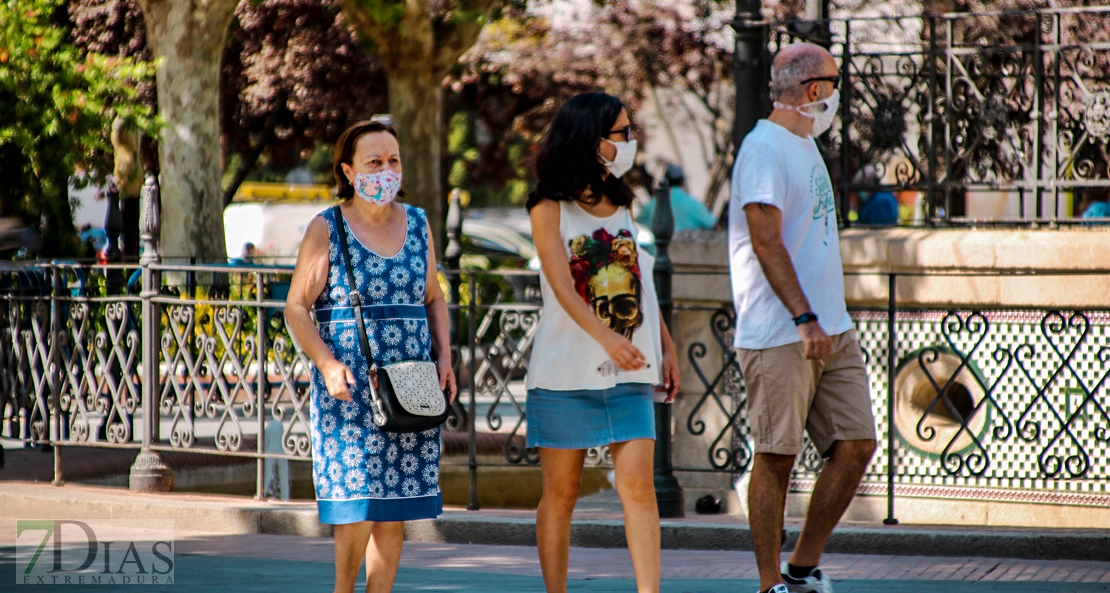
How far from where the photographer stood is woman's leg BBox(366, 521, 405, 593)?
172 inches

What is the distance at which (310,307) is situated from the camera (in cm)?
433

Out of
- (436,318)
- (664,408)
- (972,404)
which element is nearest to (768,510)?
(436,318)

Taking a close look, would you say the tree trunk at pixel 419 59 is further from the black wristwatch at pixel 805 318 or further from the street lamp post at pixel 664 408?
the black wristwatch at pixel 805 318

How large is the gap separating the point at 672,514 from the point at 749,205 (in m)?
2.65

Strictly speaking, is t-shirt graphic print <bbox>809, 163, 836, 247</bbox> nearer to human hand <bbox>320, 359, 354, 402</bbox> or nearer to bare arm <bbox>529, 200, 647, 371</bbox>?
bare arm <bbox>529, 200, 647, 371</bbox>

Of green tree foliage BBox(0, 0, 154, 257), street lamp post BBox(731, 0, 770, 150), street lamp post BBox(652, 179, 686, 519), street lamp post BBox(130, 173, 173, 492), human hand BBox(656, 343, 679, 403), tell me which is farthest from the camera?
green tree foliage BBox(0, 0, 154, 257)

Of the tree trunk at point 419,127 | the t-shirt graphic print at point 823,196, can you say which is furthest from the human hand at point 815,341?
the tree trunk at point 419,127

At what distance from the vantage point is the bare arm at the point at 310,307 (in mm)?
4156

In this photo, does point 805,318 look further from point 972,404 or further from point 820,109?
point 972,404

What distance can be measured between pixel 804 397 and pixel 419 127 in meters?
11.2

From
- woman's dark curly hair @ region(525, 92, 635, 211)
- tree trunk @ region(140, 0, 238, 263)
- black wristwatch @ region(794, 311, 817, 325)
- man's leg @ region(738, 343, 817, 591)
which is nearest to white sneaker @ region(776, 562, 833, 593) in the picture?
man's leg @ region(738, 343, 817, 591)

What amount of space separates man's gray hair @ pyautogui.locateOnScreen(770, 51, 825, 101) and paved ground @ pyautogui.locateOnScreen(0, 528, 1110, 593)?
2010 millimetres

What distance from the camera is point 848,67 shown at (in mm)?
7816

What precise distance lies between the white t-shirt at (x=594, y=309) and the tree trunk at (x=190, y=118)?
8.95 m
